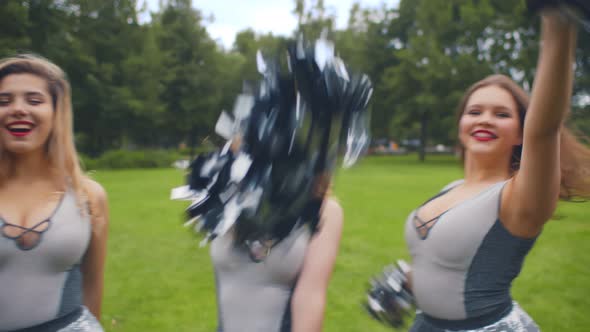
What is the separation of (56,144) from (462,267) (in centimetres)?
186

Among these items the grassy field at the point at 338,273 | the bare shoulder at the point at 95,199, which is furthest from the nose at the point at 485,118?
the bare shoulder at the point at 95,199

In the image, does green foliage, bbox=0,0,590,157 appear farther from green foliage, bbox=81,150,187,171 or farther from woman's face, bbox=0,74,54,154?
woman's face, bbox=0,74,54,154

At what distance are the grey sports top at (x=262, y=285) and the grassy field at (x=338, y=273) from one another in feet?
1.29

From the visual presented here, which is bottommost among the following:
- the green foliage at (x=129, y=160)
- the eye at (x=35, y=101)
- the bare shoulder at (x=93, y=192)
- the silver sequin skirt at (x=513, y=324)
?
the green foliage at (x=129, y=160)

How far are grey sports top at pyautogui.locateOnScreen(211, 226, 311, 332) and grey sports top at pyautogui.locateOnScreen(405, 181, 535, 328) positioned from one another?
67 centimetres

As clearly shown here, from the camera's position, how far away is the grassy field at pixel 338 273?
4.72 metres

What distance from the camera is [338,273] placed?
618cm

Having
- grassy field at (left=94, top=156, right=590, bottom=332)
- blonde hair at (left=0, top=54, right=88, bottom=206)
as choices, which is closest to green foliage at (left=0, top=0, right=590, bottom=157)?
grassy field at (left=94, top=156, right=590, bottom=332)

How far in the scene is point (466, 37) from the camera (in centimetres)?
3409

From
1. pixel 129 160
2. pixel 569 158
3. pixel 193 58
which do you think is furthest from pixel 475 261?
pixel 193 58

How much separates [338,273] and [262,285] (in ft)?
15.4

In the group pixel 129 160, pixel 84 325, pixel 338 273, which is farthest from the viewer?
pixel 129 160

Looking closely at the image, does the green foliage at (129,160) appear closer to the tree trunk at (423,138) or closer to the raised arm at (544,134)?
the tree trunk at (423,138)

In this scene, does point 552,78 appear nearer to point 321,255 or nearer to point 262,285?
point 321,255
